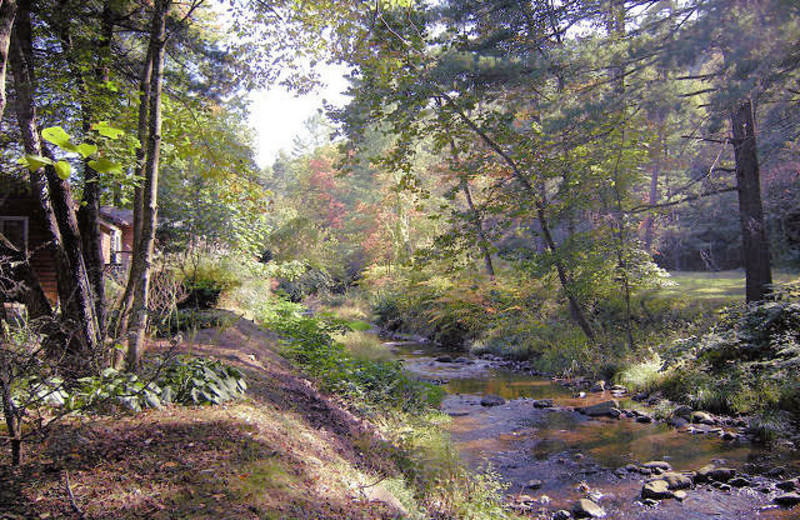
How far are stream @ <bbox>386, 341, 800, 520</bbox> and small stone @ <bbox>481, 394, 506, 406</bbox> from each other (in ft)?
0.34

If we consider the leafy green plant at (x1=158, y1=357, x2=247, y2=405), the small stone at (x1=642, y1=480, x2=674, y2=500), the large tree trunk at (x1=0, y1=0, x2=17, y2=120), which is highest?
the large tree trunk at (x1=0, y1=0, x2=17, y2=120)

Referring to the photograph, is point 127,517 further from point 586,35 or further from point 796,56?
point 586,35

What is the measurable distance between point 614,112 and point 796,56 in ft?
9.34

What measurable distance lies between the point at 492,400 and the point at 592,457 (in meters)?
2.85

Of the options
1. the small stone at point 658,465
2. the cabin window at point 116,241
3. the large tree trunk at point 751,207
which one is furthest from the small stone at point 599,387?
the cabin window at point 116,241

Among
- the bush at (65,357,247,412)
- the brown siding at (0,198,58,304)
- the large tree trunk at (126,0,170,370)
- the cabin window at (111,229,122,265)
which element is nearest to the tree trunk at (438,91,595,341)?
the large tree trunk at (126,0,170,370)

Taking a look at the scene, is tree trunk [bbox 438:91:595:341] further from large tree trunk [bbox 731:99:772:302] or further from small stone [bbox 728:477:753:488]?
small stone [bbox 728:477:753:488]

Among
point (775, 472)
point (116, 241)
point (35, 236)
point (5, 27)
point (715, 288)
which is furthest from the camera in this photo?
point (116, 241)

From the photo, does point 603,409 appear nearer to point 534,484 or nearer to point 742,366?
point 742,366

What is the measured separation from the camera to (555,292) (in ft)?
45.7

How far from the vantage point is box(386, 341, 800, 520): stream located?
4.94 m

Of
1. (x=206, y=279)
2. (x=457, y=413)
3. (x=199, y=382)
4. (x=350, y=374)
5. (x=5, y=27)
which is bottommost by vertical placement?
(x=457, y=413)

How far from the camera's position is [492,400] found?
29.7ft

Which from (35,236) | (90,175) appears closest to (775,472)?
(90,175)
